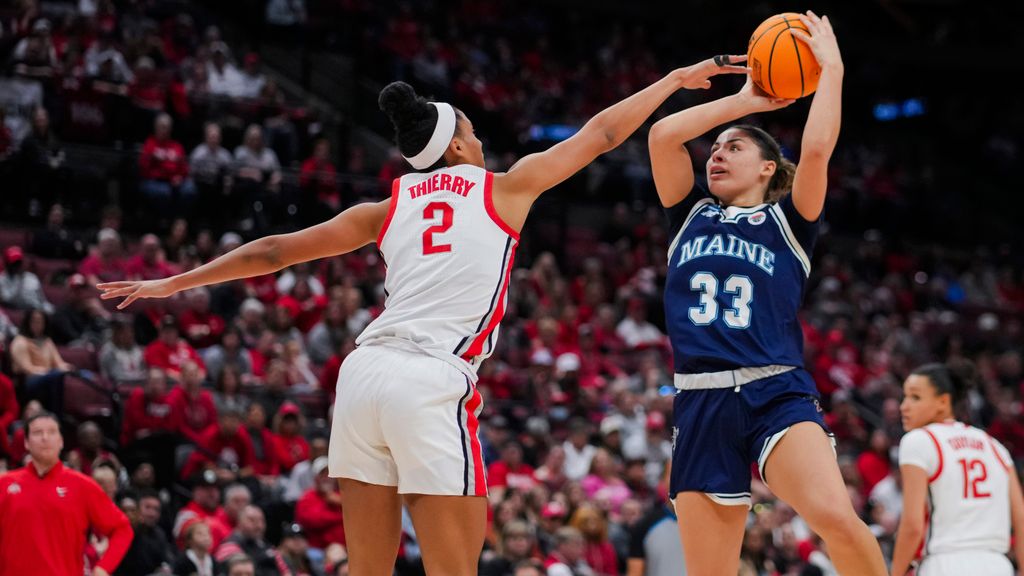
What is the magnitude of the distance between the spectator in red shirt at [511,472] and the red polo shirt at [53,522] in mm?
4728

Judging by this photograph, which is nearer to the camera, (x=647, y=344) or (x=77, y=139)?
(x=77, y=139)

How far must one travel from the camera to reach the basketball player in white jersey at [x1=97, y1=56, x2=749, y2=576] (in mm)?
4355

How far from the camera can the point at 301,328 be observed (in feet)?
44.4

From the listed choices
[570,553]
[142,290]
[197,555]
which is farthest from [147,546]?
[142,290]

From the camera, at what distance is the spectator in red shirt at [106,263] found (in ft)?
40.6

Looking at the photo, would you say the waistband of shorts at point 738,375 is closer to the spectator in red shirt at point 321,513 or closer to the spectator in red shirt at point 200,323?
the spectator in red shirt at point 321,513

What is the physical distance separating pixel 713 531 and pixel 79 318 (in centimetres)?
845

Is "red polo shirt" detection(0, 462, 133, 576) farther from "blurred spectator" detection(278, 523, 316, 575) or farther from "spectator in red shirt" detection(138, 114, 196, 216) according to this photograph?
"spectator in red shirt" detection(138, 114, 196, 216)

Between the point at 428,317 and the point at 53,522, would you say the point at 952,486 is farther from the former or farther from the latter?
the point at 53,522

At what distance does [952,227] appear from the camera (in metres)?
23.8

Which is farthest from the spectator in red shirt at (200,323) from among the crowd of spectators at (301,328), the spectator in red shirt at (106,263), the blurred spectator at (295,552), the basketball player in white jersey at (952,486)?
the basketball player in white jersey at (952,486)

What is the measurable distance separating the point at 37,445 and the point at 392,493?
366 centimetres

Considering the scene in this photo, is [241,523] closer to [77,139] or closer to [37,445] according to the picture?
[37,445]

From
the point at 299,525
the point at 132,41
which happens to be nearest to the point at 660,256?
the point at 132,41
